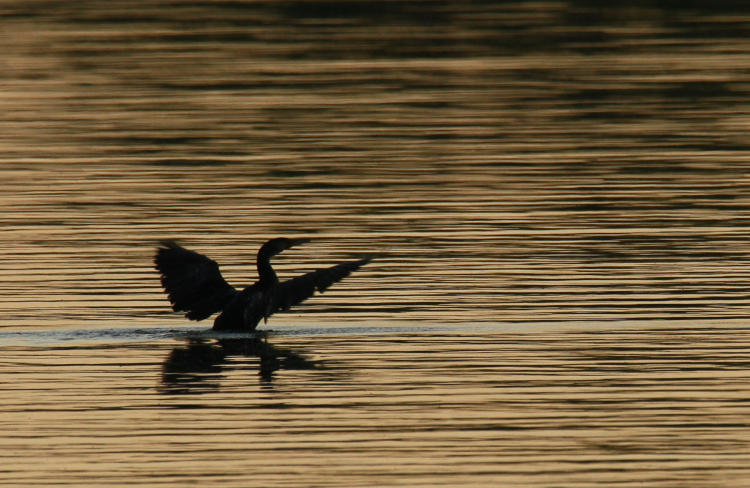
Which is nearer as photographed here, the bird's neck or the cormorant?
the cormorant

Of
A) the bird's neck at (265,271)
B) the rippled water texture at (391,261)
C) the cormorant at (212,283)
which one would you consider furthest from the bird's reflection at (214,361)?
the bird's neck at (265,271)

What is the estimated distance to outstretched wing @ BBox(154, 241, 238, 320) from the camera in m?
17.8

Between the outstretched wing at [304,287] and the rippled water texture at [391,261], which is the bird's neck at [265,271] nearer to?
the outstretched wing at [304,287]

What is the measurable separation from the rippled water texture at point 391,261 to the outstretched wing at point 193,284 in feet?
0.94

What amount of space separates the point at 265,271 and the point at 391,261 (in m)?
3.28

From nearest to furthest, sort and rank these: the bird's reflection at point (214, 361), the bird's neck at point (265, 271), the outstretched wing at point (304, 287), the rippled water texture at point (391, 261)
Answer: the rippled water texture at point (391, 261)
the bird's reflection at point (214, 361)
the outstretched wing at point (304, 287)
the bird's neck at point (265, 271)

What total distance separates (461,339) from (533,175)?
34.2 feet

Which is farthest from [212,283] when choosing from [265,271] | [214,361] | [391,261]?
[391,261]

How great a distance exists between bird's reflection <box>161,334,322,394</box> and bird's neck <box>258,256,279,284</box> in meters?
0.51

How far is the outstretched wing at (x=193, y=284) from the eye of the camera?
17.8 meters

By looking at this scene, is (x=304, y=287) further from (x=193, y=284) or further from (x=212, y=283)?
(x=193, y=284)

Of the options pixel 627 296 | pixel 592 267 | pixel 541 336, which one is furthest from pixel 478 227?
pixel 541 336

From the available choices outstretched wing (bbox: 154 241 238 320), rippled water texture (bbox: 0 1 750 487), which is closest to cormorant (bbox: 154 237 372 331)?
outstretched wing (bbox: 154 241 238 320)

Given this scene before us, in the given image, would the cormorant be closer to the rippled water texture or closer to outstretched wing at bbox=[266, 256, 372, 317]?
outstretched wing at bbox=[266, 256, 372, 317]
